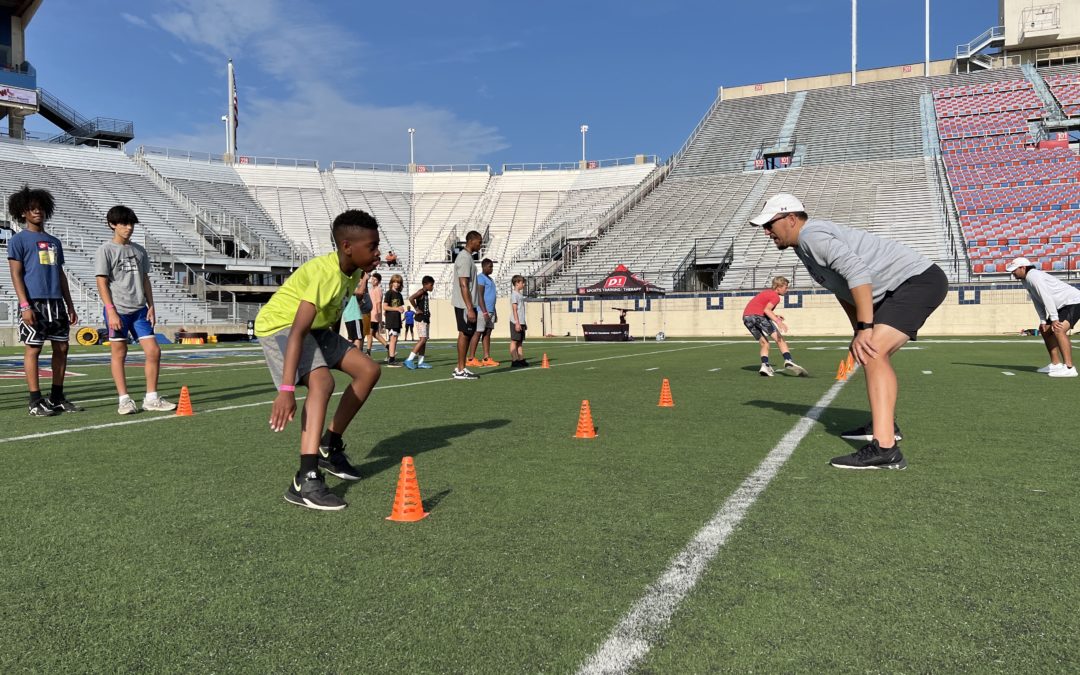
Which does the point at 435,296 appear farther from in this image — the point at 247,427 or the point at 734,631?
the point at 734,631

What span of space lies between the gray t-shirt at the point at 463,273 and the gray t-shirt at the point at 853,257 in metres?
6.29

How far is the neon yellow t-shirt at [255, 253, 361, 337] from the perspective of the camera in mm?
3691

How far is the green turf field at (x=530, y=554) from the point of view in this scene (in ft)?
6.45

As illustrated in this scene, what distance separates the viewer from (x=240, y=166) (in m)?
56.1

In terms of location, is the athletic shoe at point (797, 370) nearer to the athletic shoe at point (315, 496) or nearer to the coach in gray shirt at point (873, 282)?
the coach in gray shirt at point (873, 282)

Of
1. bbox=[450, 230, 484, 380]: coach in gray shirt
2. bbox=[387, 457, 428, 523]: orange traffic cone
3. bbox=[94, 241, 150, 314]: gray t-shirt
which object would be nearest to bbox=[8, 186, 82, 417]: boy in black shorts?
bbox=[94, 241, 150, 314]: gray t-shirt

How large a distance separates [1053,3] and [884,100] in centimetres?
1307

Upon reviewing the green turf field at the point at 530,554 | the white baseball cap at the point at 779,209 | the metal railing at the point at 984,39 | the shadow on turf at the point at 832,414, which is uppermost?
the metal railing at the point at 984,39

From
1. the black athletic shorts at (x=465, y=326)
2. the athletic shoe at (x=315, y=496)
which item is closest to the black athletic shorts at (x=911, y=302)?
the athletic shoe at (x=315, y=496)

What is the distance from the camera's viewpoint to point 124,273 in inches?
276

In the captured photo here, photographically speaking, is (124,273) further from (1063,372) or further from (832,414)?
(1063,372)

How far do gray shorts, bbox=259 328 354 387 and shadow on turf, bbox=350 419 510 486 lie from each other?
701mm

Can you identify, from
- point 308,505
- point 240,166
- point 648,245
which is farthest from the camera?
point 240,166

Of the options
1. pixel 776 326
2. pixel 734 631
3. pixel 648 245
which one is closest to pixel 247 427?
pixel 734 631
